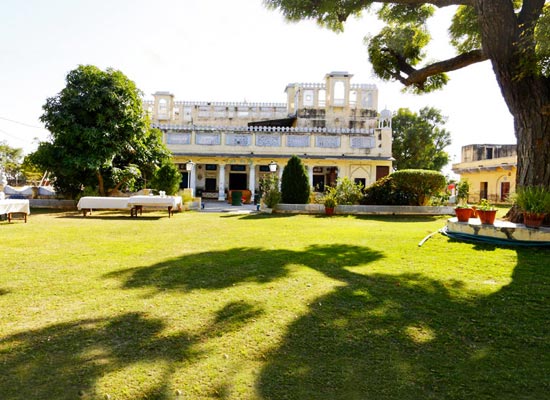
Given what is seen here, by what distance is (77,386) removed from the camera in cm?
208

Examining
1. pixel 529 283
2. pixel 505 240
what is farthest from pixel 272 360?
pixel 505 240

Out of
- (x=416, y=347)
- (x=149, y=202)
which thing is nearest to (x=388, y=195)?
(x=149, y=202)

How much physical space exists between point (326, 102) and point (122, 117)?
60.2ft

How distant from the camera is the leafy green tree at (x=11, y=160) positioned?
4178cm

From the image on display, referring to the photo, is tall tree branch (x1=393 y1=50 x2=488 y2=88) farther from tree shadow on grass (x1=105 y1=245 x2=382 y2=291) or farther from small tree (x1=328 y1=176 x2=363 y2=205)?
small tree (x1=328 y1=176 x2=363 y2=205)

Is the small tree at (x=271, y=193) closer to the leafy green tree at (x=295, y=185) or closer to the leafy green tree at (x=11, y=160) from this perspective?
the leafy green tree at (x=295, y=185)

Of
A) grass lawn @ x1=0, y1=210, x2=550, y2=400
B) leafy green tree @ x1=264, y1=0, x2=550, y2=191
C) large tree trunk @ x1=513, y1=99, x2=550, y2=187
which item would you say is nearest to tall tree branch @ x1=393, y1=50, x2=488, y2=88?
leafy green tree @ x1=264, y1=0, x2=550, y2=191

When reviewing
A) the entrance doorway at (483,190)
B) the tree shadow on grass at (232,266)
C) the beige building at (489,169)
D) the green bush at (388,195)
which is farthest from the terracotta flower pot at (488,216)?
the entrance doorway at (483,190)

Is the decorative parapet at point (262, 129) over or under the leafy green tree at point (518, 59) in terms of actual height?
over

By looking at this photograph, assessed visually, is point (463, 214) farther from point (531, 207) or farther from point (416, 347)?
point (416, 347)

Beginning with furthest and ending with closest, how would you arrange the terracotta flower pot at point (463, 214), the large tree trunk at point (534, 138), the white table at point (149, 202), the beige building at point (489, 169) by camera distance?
the beige building at point (489, 169), the white table at point (149, 202), the terracotta flower pot at point (463, 214), the large tree trunk at point (534, 138)

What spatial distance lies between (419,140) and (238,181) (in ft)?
59.0

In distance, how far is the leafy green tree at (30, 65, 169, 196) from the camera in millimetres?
15492

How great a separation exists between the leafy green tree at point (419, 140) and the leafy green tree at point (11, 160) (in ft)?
136
